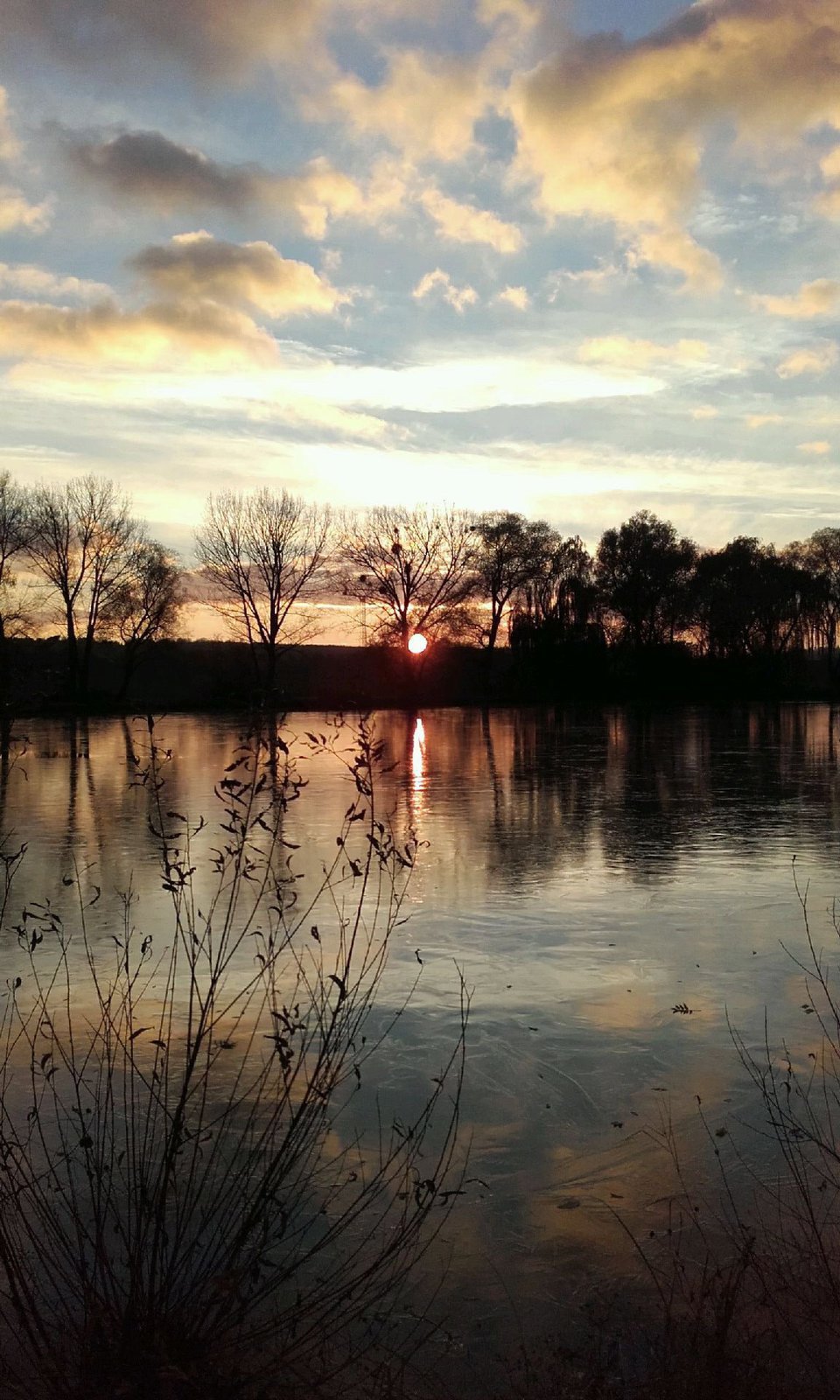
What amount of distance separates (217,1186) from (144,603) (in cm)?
6252

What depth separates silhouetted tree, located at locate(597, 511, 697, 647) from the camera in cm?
8231

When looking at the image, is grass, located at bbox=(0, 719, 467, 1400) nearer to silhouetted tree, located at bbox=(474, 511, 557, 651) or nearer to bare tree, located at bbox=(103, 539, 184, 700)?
bare tree, located at bbox=(103, 539, 184, 700)

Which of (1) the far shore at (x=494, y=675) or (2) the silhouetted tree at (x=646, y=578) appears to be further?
(2) the silhouetted tree at (x=646, y=578)

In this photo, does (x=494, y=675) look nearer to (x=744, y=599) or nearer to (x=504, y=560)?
(x=504, y=560)

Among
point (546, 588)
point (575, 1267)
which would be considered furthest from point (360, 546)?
point (575, 1267)

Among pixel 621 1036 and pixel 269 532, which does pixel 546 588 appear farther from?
pixel 621 1036

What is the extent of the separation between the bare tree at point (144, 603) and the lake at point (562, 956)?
1718 inches

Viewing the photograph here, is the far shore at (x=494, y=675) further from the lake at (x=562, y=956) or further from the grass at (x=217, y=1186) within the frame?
the grass at (x=217, y=1186)

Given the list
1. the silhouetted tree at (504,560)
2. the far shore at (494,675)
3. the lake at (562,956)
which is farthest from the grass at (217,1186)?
A: the silhouetted tree at (504,560)

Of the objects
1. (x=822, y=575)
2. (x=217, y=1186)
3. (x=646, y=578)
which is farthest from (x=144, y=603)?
(x=217, y=1186)

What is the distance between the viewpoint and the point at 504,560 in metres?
75.1

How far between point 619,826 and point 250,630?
171ft

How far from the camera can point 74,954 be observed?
8.09 m

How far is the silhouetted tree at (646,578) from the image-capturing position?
8231 centimetres
